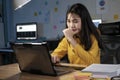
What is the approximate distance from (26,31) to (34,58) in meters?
2.95

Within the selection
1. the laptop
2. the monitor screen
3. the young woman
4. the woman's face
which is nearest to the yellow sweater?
the young woman

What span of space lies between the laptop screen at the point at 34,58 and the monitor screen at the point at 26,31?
8.89 feet

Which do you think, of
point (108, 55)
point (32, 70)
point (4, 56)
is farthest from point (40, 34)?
point (32, 70)

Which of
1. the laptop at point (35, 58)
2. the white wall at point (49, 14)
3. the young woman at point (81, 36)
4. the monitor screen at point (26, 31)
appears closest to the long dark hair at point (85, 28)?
the young woman at point (81, 36)

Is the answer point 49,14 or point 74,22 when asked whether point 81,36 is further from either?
point 49,14

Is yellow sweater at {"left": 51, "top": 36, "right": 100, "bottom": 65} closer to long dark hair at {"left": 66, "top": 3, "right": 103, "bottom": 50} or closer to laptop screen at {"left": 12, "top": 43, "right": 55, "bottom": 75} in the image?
long dark hair at {"left": 66, "top": 3, "right": 103, "bottom": 50}

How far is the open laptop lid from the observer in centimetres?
116

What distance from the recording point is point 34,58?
3.96ft

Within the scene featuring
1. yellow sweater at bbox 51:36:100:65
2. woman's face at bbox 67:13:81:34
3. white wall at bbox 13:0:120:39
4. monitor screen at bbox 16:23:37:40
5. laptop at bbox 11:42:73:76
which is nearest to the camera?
laptop at bbox 11:42:73:76

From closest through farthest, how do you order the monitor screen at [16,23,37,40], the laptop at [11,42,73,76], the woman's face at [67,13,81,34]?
1. the laptop at [11,42,73,76]
2. the woman's face at [67,13,81,34]
3. the monitor screen at [16,23,37,40]

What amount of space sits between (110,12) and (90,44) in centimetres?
170

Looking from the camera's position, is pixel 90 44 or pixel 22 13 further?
pixel 22 13

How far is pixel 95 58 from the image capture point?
166 centimetres

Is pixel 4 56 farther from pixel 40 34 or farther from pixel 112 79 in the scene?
pixel 112 79
